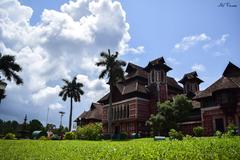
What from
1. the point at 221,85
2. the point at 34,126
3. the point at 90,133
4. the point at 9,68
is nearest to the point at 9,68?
the point at 9,68

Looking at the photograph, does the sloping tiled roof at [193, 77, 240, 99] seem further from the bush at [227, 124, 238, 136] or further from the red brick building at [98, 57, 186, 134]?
the red brick building at [98, 57, 186, 134]

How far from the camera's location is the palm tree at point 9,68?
4012cm

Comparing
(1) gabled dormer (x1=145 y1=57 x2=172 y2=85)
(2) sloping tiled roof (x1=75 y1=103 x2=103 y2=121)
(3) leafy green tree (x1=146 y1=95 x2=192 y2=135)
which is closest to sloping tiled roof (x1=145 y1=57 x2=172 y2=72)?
(1) gabled dormer (x1=145 y1=57 x2=172 y2=85)

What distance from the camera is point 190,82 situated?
5553cm

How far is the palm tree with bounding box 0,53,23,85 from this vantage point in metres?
40.1

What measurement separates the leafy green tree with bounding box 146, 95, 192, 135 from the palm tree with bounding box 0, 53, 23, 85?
23.9m

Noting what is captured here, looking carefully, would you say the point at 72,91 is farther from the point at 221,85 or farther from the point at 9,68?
the point at 221,85

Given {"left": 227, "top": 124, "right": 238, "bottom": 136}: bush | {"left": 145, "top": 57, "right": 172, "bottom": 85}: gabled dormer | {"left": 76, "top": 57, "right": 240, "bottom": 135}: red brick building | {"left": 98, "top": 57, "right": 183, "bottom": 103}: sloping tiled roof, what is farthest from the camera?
{"left": 145, "top": 57, "right": 172, "bottom": 85}: gabled dormer

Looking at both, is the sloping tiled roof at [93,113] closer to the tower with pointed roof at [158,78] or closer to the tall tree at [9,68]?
the tower with pointed roof at [158,78]

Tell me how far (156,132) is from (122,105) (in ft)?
37.1

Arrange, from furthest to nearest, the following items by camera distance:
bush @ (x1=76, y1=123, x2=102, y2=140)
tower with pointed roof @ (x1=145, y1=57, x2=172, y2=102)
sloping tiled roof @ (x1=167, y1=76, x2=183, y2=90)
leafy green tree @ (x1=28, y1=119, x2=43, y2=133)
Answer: leafy green tree @ (x1=28, y1=119, x2=43, y2=133)
sloping tiled roof @ (x1=167, y1=76, x2=183, y2=90)
tower with pointed roof @ (x1=145, y1=57, x2=172, y2=102)
bush @ (x1=76, y1=123, x2=102, y2=140)

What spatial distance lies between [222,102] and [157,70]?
18.3 meters

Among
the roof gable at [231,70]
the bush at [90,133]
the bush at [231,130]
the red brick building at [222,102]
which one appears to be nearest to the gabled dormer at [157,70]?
the red brick building at [222,102]

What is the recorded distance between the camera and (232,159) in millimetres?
10750
